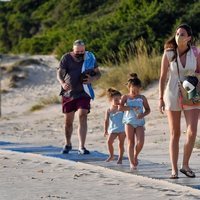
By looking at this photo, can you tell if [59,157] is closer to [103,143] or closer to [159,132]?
[103,143]

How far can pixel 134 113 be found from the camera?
33.0 ft

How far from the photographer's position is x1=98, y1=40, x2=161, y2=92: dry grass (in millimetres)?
23078

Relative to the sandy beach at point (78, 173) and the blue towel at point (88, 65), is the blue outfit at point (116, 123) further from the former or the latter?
the blue towel at point (88, 65)

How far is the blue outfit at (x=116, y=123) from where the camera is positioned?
1095 centimetres

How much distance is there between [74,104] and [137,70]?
11.9 metres

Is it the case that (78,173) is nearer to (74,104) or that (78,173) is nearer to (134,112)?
(134,112)

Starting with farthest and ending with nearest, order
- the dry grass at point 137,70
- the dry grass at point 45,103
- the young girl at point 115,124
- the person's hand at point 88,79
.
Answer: the dry grass at point 45,103, the dry grass at point 137,70, the person's hand at point 88,79, the young girl at point 115,124

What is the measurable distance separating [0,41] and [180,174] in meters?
49.7

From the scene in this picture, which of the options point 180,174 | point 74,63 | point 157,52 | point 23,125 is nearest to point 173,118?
point 180,174

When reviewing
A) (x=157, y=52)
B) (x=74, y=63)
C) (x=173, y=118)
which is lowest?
(x=173, y=118)

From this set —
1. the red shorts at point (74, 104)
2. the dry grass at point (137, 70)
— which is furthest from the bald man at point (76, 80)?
the dry grass at point (137, 70)

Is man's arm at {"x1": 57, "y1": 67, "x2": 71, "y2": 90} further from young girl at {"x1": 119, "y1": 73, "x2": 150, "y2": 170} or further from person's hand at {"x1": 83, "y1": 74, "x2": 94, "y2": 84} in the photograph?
young girl at {"x1": 119, "y1": 73, "x2": 150, "y2": 170}

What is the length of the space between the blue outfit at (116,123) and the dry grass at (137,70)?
11.6 metres

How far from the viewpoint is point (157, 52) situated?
27.0 meters
